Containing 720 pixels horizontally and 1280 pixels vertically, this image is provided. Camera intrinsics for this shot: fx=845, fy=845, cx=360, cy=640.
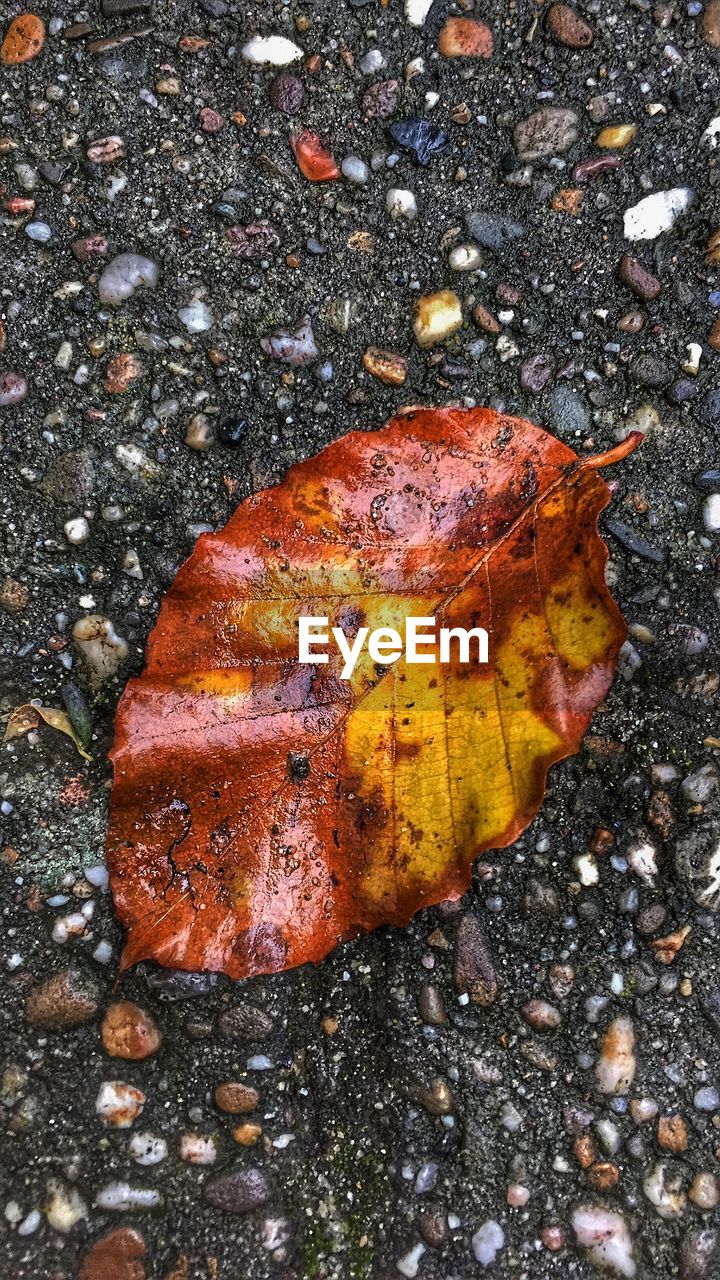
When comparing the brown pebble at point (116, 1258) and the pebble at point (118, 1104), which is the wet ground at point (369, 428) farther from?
the brown pebble at point (116, 1258)

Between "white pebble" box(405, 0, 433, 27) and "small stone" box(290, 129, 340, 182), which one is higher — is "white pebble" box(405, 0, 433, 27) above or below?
above

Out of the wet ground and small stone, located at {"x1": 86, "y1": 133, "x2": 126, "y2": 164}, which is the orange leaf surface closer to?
the wet ground

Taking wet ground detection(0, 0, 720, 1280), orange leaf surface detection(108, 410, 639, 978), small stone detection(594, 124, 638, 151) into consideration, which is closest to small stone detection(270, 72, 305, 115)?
wet ground detection(0, 0, 720, 1280)

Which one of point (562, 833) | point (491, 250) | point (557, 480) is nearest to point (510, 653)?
point (557, 480)

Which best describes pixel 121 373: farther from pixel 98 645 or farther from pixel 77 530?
pixel 98 645

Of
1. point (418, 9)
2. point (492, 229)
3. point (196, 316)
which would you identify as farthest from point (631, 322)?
point (196, 316)
